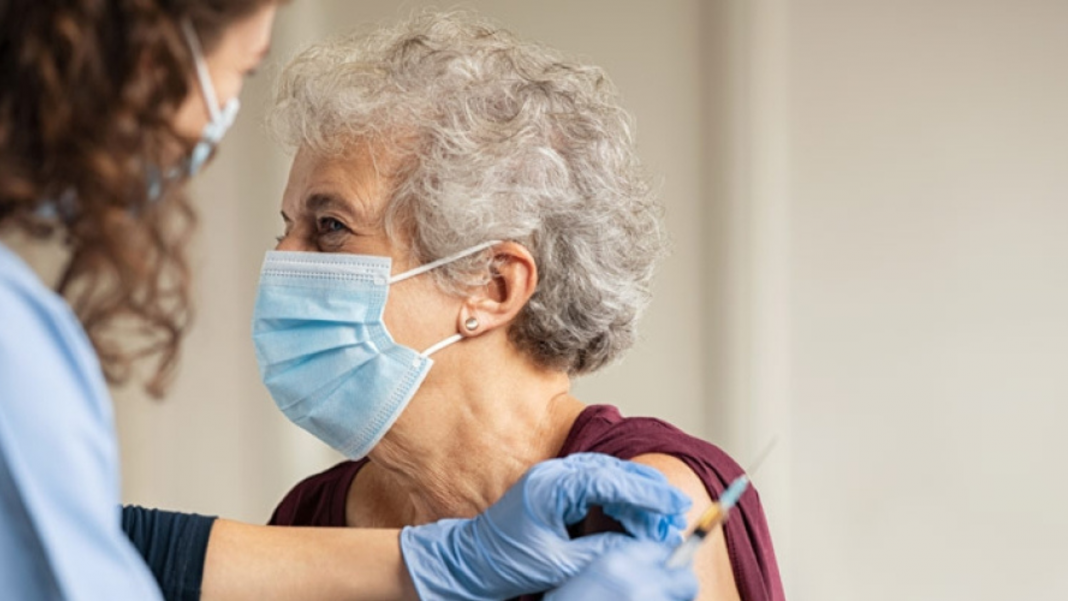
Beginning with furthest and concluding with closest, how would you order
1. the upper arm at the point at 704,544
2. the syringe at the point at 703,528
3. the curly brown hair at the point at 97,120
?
the upper arm at the point at 704,544
the syringe at the point at 703,528
the curly brown hair at the point at 97,120

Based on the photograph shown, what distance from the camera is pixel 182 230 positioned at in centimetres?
102

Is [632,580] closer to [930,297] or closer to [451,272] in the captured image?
[451,272]

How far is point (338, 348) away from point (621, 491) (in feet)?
1.44

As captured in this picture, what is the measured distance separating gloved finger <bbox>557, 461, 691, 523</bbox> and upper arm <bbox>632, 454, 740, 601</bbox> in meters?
0.13

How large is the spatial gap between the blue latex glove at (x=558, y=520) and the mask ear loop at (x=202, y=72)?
53 centimetres

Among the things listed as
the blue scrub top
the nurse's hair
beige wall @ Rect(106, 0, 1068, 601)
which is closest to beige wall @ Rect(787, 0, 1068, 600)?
beige wall @ Rect(106, 0, 1068, 601)

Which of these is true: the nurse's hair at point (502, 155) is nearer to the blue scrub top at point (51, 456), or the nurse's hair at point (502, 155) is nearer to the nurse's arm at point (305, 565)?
the nurse's arm at point (305, 565)

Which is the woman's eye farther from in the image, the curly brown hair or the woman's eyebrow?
the curly brown hair

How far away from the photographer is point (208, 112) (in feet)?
3.41

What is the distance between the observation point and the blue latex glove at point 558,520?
1.35 m

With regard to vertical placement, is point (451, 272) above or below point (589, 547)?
above

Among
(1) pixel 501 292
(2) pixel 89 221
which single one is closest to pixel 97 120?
(2) pixel 89 221

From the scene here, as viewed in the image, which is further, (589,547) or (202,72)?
(589,547)

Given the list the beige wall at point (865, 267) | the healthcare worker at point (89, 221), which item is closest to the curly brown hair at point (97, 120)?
the healthcare worker at point (89, 221)
